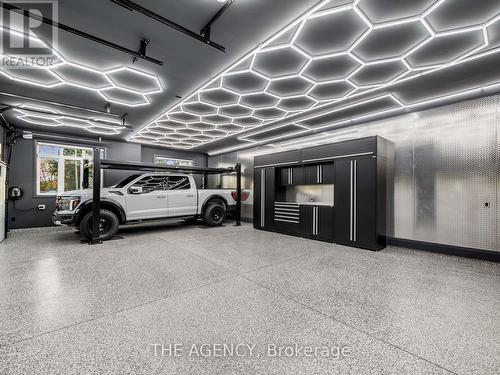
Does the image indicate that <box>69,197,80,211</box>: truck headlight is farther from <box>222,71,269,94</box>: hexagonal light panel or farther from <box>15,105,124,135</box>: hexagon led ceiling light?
A: <box>222,71,269,94</box>: hexagonal light panel

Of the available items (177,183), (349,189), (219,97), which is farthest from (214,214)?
(349,189)

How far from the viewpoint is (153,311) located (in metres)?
1.90

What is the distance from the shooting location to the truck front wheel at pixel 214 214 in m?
6.55

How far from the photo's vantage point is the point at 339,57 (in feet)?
9.45

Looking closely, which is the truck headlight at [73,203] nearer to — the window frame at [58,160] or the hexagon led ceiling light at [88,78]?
the hexagon led ceiling light at [88,78]

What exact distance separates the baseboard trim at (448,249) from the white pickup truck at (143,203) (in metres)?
4.83

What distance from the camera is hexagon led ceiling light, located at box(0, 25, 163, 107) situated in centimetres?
321

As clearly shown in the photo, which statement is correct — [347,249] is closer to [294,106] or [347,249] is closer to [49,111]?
[294,106]

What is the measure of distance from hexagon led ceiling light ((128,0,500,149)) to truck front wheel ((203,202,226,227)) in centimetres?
296

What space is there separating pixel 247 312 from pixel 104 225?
4.55m

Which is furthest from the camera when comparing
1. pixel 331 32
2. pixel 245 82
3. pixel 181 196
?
pixel 181 196

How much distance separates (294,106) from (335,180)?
1.88 metres
